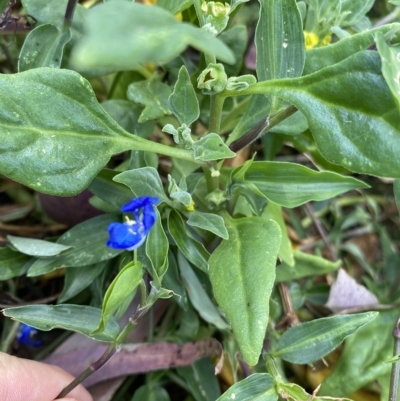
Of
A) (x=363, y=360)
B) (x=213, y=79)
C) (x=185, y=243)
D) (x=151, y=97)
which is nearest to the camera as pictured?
(x=213, y=79)

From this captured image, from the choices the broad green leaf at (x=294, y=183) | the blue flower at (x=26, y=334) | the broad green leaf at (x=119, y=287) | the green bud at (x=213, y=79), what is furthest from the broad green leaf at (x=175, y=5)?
→ the blue flower at (x=26, y=334)

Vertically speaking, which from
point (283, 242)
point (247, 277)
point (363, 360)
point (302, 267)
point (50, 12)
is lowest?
Result: point (363, 360)

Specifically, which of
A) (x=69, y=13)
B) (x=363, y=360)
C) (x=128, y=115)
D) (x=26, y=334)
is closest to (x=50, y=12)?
(x=69, y=13)

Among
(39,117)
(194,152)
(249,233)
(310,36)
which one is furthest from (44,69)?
(310,36)

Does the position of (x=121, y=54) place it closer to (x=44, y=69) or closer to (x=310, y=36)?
(x=44, y=69)

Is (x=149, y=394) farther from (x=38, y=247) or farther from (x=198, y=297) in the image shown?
(x=38, y=247)

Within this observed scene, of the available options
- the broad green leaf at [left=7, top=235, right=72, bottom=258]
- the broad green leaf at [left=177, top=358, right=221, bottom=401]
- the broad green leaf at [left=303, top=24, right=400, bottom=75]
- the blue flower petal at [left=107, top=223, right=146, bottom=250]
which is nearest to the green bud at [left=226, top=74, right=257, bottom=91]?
the broad green leaf at [left=303, top=24, right=400, bottom=75]
